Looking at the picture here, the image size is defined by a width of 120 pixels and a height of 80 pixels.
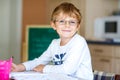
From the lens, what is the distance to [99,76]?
1221 mm

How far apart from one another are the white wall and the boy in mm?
2924

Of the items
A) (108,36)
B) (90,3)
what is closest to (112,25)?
(108,36)

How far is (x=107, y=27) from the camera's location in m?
3.92

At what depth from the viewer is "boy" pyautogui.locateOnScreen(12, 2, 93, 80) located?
37.4 inches

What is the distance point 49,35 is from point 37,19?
1.19 metres

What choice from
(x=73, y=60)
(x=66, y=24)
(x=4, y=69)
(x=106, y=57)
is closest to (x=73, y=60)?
(x=73, y=60)

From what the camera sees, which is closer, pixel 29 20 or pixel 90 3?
pixel 90 3

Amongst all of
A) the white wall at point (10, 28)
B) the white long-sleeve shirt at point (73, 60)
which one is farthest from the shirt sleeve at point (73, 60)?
the white wall at point (10, 28)

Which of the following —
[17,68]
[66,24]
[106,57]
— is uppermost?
[66,24]

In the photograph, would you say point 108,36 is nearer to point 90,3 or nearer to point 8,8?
point 90,3

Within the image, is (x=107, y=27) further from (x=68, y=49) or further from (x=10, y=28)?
(x=68, y=49)

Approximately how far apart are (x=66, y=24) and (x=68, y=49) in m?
0.11

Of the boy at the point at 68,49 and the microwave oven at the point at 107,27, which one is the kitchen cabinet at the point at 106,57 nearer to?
the microwave oven at the point at 107,27

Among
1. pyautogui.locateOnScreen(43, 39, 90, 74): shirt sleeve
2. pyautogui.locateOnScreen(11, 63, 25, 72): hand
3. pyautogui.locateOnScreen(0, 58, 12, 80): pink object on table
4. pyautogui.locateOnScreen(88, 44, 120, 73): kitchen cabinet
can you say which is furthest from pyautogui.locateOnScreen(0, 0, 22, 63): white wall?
pyautogui.locateOnScreen(0, 58, 12, 80): pink object on table
